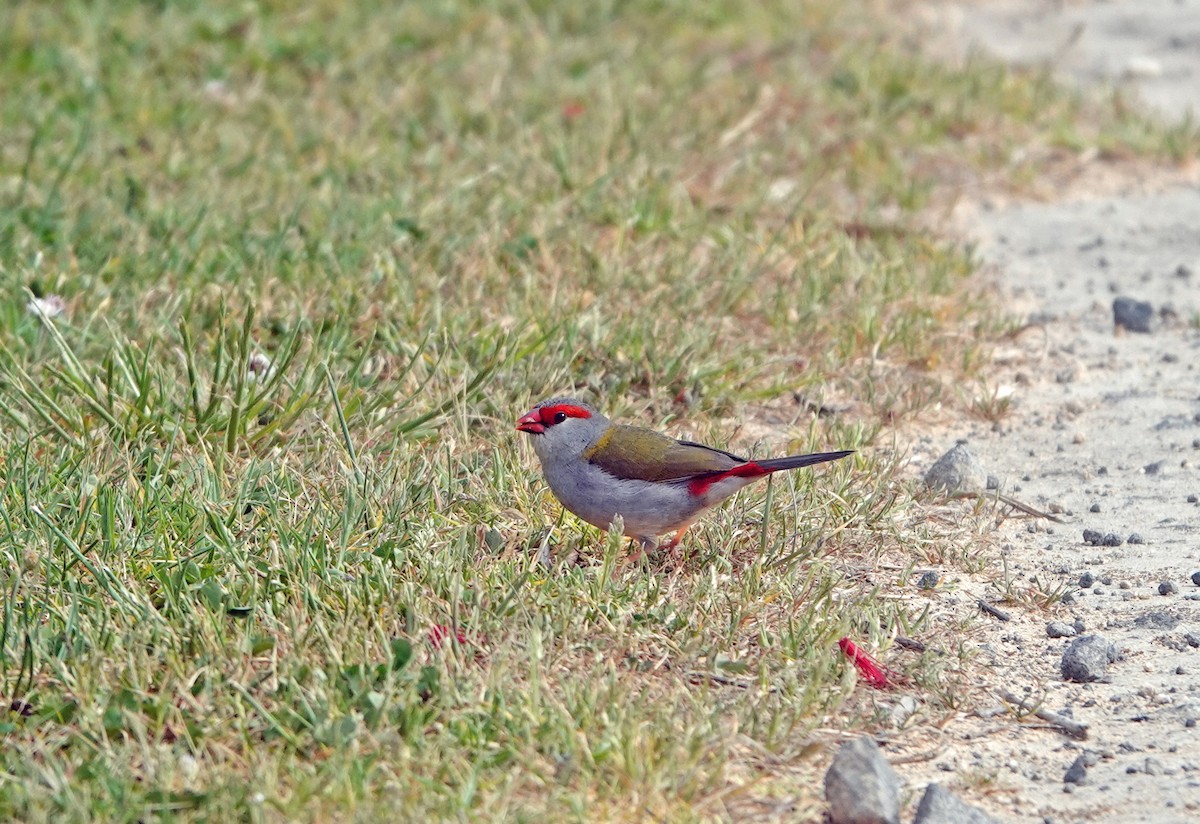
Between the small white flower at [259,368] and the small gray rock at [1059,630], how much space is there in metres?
2.33

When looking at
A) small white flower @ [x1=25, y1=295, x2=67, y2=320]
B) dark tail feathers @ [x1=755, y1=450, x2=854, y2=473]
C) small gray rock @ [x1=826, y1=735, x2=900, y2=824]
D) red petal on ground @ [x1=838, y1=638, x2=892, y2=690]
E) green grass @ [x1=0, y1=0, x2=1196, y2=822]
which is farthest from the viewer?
small white flower @ [x1=25, y1=295, x2=67, y2=320]

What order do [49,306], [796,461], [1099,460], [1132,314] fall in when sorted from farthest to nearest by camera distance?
[1132,314] < [49,306] < [1099,460] < [796,461]

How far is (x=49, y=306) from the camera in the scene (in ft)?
16.9

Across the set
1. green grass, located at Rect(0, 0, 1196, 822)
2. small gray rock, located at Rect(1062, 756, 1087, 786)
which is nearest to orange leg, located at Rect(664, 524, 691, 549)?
green grass, located at Rect(0, 0, 1196, 822)

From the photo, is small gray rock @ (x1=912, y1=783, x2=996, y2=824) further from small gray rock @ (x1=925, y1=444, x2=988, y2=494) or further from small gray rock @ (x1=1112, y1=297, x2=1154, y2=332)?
small gray rock @ (x1=1112, y1=297, x2=1154, y2=332)

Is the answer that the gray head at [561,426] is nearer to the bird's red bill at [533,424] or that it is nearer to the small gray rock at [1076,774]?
the bird's red bill at [533,424]

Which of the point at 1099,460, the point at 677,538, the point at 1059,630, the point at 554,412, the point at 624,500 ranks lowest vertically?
the point at 1099,460

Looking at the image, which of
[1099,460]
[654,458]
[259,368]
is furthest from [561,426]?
[1099,460]

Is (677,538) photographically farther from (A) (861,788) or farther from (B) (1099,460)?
(B) (1099,460)

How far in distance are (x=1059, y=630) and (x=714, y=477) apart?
0.93 meters

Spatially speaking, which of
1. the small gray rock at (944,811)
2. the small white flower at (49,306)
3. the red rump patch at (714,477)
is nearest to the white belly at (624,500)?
the red rump patch at (714,477)

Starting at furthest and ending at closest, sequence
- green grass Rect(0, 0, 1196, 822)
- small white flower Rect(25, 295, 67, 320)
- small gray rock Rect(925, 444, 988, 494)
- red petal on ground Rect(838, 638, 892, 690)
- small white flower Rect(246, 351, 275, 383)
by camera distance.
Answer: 1. small white flower Rect(25, 295, 67, 320)
2. small white flower Rect(246, 351, 275, 383)
3. small gray rock Rect(925, 444, 988, 494)
4. red petal on ground Rect(838, 638, 892, 690)
5. green grass Rect(0, 0, 1196, 822)

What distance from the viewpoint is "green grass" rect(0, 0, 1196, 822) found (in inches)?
125

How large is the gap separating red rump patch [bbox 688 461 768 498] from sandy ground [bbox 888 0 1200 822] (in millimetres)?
663
